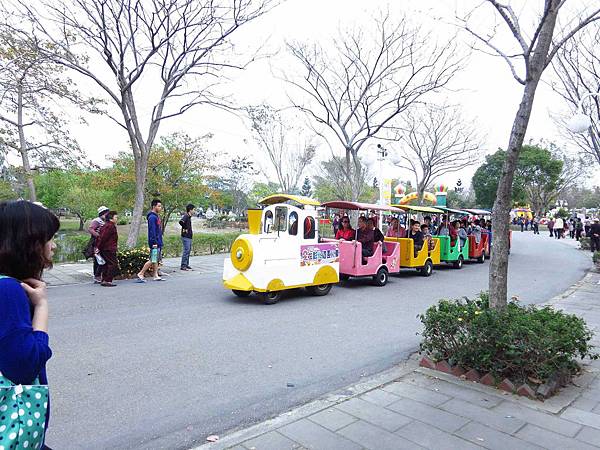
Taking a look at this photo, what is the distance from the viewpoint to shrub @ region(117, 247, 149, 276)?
9.95 m

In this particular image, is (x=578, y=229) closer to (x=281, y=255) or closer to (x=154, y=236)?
(x=281, y=255)

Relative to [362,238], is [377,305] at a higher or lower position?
lower

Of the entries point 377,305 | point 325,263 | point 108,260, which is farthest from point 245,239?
point 108,260

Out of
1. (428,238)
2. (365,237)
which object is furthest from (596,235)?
(365,237)

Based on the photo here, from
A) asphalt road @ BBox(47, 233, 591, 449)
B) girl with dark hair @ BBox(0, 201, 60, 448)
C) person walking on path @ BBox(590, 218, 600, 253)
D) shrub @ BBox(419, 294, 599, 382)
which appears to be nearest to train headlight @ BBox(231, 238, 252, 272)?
asphalt road @ BBox(47, 233, 591, 449)

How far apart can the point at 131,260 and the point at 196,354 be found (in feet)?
19.0

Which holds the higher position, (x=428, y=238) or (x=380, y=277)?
(x=428, y=238)

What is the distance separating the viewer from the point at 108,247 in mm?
9070

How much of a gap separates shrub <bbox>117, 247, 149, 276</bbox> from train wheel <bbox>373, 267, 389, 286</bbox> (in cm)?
543

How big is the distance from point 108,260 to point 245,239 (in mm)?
3387

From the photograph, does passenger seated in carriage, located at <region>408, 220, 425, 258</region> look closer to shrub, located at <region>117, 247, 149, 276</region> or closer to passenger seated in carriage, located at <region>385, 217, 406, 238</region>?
passenger seated in carriage, located at <region>385, 217, 406, 238</region>

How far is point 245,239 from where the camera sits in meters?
7.61

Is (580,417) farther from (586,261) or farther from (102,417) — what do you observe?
(586,261)

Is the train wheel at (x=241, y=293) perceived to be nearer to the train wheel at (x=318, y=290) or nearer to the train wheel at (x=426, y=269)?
the train wheel at (x=318, y=290)
